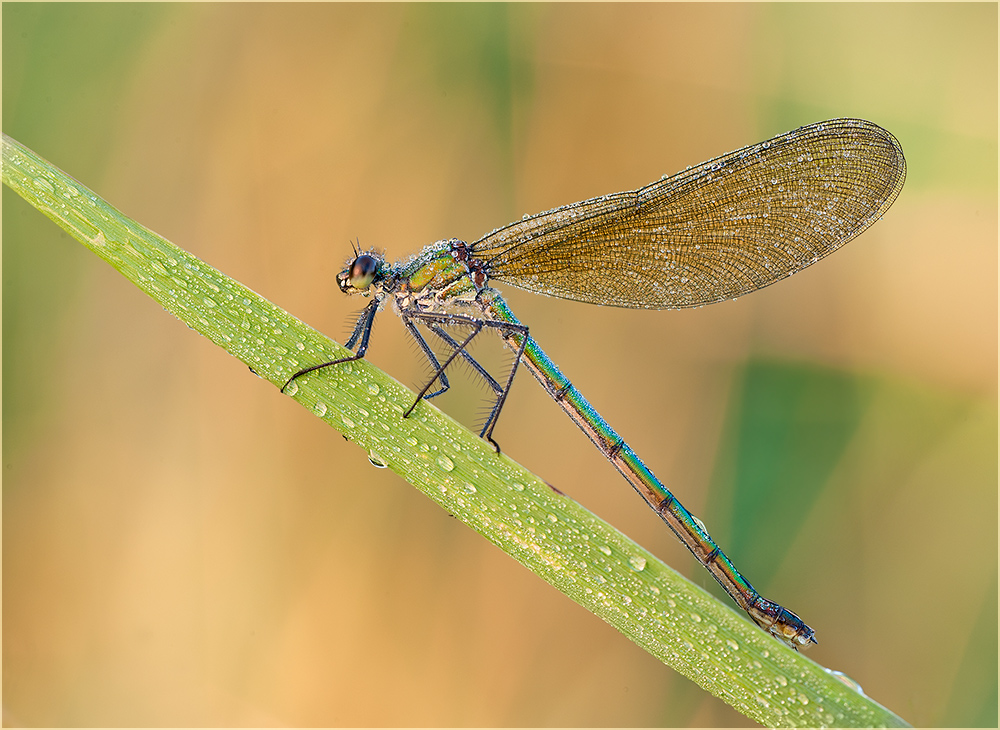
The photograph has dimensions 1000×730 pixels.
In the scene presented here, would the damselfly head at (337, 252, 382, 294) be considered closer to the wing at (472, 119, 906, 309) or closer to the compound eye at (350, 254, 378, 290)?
the compound eye at (350, 254, 378, 290)

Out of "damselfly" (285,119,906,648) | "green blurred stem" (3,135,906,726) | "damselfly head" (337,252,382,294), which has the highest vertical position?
"damselfly" (285,119,906,648)

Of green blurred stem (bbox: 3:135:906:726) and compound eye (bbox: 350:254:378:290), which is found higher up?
compound eye (bbox: 350:254:378:290)

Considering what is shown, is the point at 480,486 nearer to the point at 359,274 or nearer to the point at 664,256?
the point at 359,274

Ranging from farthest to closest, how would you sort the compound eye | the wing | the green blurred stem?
the compound eye < the wing < the green blurred stem

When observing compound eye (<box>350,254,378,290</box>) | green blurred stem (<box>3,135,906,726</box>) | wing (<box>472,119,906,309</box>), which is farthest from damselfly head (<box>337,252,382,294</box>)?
green blurred stem (<box>3,135,906,726</box>)

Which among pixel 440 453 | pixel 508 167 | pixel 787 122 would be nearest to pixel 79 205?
pixel 440 453

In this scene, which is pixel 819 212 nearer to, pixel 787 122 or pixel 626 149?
pixel 787 122

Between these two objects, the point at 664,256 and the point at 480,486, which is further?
the point at 664,256

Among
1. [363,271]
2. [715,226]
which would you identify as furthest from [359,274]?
[715,226]
